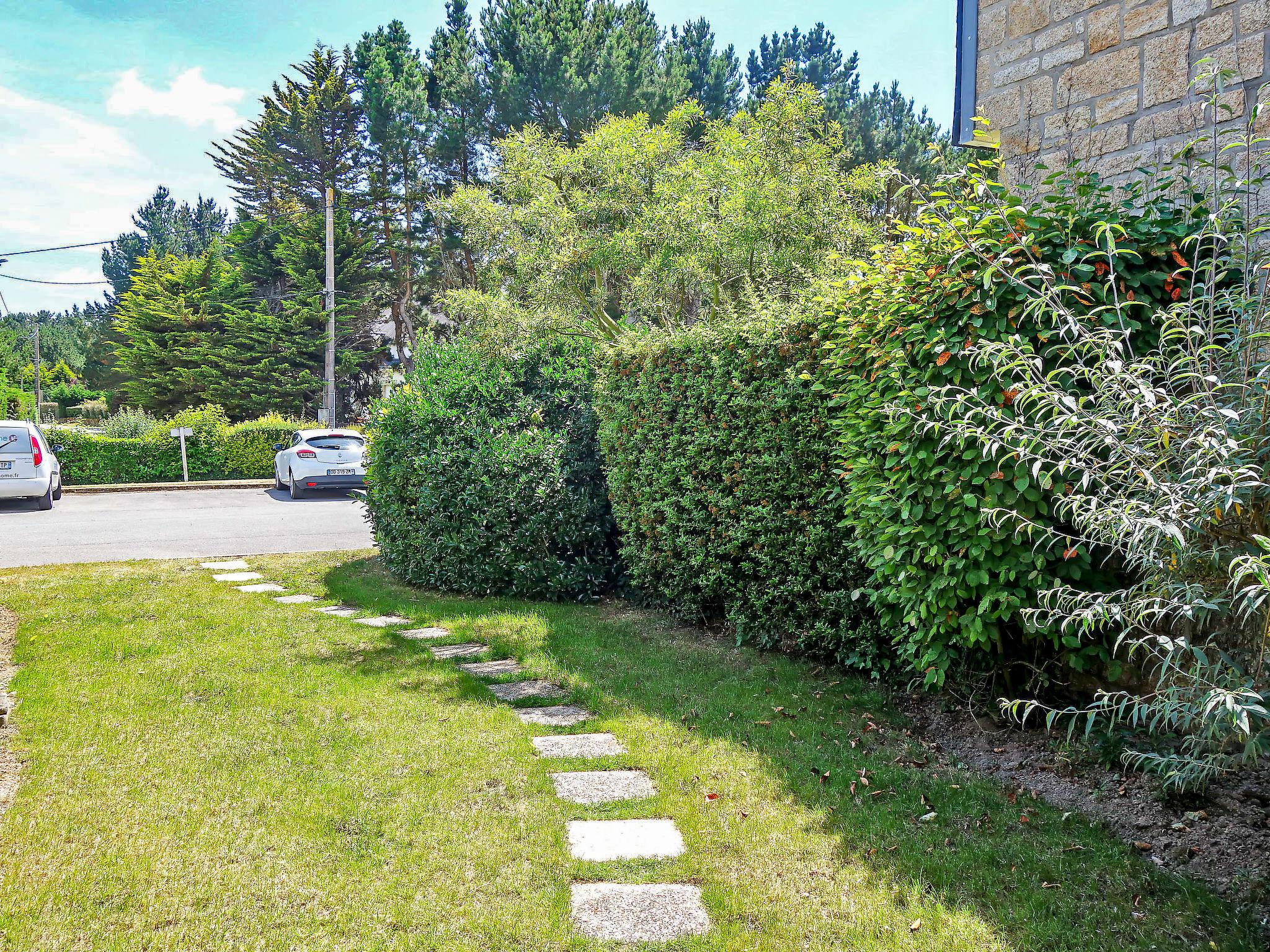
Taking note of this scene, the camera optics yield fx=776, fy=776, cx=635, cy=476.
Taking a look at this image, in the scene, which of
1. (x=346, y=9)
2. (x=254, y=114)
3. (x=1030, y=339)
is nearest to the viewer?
(x=1030, y=339)

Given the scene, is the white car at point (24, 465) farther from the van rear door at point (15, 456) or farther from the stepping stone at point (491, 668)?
the stepping stone at point (491, 668)

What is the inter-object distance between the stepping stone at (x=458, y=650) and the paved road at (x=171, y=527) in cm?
469

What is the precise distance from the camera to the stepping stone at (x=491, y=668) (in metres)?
4.70

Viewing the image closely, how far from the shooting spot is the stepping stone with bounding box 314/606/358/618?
6.13 m

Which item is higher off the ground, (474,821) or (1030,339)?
(1030,339)

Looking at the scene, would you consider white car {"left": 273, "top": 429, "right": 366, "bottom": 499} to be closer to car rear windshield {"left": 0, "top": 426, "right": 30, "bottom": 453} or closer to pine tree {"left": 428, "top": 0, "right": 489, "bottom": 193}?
car rear windshield {"left": 0, "top": 426, "right": 30, "bottom": 453}

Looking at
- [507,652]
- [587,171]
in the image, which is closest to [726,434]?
[507,652]

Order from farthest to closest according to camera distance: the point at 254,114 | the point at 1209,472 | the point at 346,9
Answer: the point at 254,114
the point at 346,9
the point at 1209,472

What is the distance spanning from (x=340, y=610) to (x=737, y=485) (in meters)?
3.46

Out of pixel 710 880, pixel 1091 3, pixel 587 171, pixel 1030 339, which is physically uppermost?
pixel 587 171

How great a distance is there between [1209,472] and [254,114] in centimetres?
3417

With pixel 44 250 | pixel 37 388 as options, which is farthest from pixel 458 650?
pixel 37 388

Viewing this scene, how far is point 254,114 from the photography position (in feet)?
95.8

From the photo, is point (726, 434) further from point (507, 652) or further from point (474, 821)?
point (474, 821)
